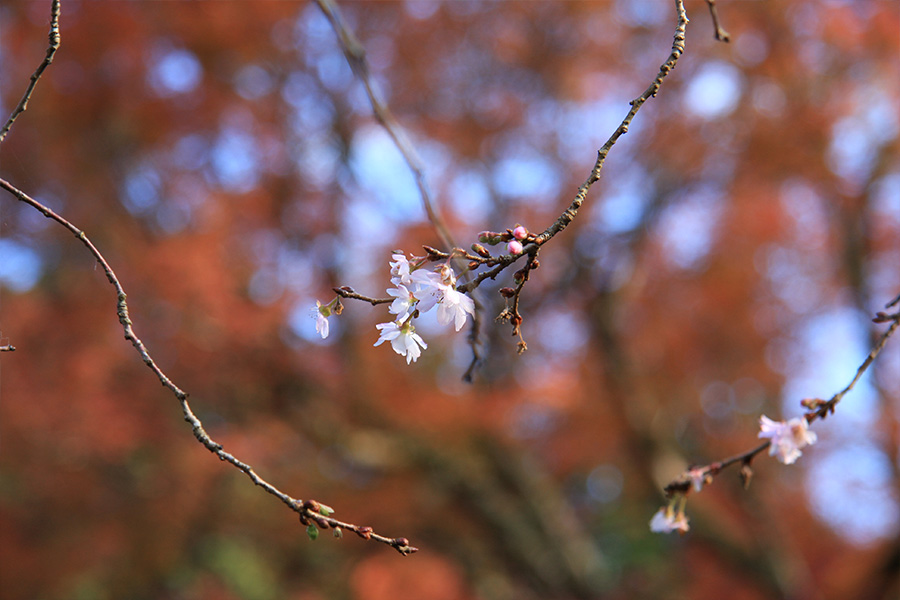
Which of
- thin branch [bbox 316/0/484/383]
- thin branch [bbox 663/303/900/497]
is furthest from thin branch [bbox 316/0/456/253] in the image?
thin branch [bbox 663/303/900/497]

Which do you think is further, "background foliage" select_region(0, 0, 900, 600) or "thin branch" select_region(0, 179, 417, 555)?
"background foliage" select_region(0, 0, 900, 600)

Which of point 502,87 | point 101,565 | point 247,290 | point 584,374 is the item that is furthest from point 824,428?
point 101,565

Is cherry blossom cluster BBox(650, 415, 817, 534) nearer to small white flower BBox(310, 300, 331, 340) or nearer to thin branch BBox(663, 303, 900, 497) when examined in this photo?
thin branch BBox(663, 303, 900, 497)

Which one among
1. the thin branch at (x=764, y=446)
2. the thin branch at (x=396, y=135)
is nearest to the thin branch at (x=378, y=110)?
the thin branch at (x=396, y=135)

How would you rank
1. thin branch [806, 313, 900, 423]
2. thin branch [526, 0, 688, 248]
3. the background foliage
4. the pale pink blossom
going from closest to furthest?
thin branch [526, 0, 688, 248] < the pale pink blossom < thin branch [806, 313, 900, 423] < the background foliage

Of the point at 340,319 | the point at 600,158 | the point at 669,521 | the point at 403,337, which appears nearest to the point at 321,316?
the point at 403,337

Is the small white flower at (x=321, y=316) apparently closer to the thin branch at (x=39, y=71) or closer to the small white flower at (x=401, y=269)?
the small white flower at (x=401, y=269)
